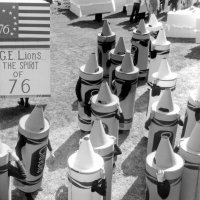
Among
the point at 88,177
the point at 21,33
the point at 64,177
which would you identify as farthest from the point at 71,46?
the point at 88,177

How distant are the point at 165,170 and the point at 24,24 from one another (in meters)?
3.57

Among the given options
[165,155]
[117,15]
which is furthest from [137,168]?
[117,15]

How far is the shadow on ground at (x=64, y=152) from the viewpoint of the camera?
7087mm

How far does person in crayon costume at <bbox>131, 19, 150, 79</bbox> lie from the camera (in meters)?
10.0

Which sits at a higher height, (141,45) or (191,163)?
(141,45)

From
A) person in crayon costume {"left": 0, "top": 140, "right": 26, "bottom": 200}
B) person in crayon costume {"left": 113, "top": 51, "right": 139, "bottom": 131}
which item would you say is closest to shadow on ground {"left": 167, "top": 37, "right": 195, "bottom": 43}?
person in crayon costume {"left": 113, "top": 51, "right": 139, "bottom": 131}

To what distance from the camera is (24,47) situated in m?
7.32

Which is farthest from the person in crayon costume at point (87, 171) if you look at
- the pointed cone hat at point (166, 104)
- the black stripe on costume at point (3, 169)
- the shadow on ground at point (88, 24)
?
the shadow on ground at point (88, 24)

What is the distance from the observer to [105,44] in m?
9.89

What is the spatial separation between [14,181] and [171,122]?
2.54 m

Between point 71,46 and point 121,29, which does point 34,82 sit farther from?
point 121,29

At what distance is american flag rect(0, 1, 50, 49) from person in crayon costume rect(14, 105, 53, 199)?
1.79 metres

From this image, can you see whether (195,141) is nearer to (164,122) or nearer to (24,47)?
(164,122)

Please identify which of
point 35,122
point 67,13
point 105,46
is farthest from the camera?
point 67,13
